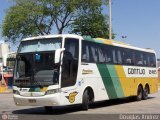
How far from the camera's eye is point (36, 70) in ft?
58.4

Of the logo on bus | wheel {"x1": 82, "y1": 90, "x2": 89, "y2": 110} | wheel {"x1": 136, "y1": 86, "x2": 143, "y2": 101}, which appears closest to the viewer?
the logo on bus

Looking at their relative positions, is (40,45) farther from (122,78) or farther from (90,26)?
(90,26)

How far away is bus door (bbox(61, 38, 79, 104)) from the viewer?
17.8 m

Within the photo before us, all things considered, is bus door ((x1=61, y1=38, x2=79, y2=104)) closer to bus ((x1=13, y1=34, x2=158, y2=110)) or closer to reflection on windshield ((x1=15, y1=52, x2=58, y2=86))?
bus ((x1=13, y1=34, x2=158, y2=110))

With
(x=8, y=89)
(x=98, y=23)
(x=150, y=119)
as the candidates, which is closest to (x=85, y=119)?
(x=150, y=119)

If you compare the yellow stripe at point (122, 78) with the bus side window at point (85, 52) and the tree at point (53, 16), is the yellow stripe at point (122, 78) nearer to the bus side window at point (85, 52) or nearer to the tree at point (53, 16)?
the bus side window at point (85, 52)

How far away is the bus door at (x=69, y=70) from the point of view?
1777 centimetres

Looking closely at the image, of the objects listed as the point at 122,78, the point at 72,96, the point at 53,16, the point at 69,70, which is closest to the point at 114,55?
the point at 122,78

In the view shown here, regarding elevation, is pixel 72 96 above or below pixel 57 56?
below

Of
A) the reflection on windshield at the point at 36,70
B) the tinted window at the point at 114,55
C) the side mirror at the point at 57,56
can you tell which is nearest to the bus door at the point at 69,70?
the reflection on windshield at the point at 36,70

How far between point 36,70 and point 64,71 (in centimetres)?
108

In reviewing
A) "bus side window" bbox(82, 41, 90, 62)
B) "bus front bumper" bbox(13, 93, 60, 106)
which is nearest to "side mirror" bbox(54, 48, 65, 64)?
"bus front bumper" bbox(13, 93, 60, 106)

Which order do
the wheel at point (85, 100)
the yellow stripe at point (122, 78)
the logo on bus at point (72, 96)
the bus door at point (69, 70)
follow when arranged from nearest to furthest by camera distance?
the bus door at point (69, 70) → the logo on bus at point (72, 96) → the wheel at point (85, 100) → the yellow stripe at point (122, 78)

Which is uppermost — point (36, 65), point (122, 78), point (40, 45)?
point (40, 45)
